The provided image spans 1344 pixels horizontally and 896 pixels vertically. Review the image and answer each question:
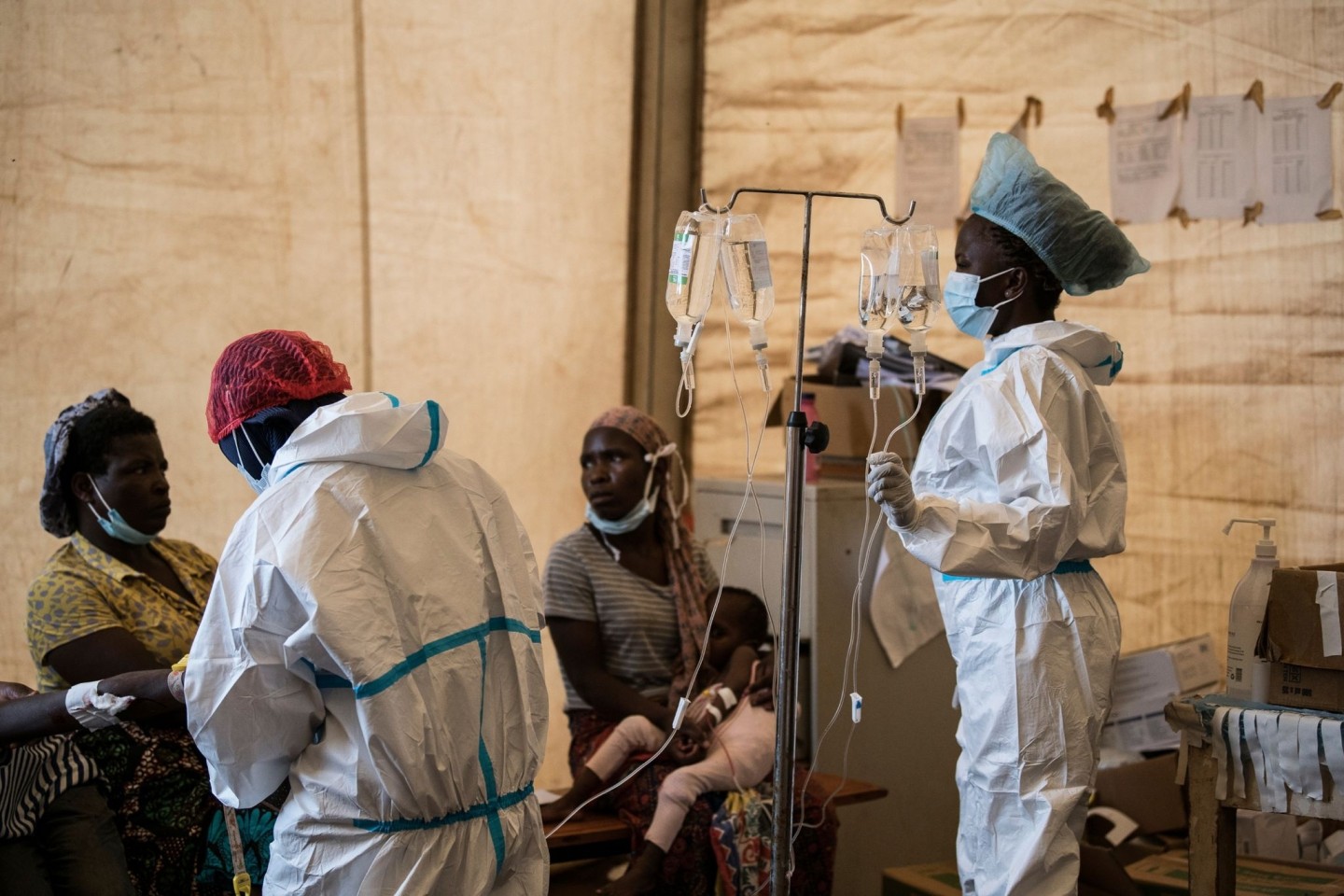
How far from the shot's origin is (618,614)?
3393 mm

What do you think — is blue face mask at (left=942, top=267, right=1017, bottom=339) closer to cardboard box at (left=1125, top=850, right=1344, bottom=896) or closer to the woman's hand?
cardboard box at (left=1125, top=850, right=1344, bottom=896)

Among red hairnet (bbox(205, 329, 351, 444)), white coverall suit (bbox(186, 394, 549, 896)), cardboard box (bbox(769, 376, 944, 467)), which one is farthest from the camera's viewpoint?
cardboard box (bbox(769, 376, 944, 467))

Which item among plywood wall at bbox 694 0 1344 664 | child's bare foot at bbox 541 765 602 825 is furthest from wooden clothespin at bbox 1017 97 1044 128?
child's bare foot at bbox 541 765 602 825

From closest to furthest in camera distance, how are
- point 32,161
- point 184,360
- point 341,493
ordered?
point 341,493, point 32,161, point 184,360

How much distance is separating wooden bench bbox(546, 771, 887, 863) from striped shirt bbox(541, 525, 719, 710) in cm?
35

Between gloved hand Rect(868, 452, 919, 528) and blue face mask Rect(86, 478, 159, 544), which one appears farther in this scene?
blue face mask Rect(86, 478, 159, 544)

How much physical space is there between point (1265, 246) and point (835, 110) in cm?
154

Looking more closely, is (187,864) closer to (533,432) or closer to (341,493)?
(341,493)

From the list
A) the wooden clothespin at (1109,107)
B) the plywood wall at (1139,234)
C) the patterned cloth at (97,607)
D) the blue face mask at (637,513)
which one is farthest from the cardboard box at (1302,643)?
the patterned cloth at (97,607)

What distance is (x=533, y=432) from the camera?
14.3 ft

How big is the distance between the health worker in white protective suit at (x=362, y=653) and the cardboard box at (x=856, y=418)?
188 cm

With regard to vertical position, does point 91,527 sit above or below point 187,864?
above

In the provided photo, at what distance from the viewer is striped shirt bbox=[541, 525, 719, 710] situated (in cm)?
338

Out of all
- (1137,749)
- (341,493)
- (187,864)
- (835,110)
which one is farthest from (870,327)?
(835,110)
